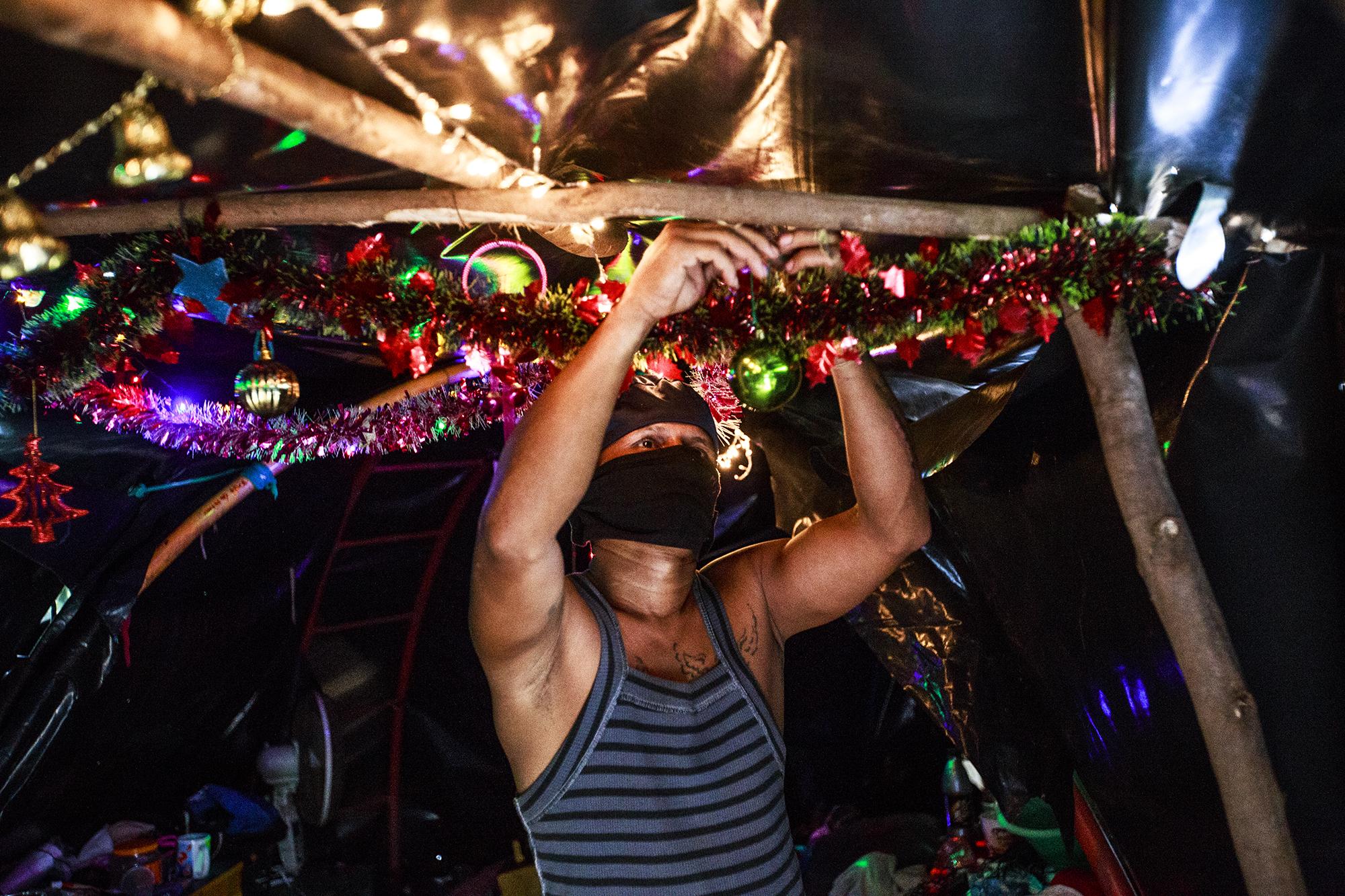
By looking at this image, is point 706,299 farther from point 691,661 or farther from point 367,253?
point 691,661

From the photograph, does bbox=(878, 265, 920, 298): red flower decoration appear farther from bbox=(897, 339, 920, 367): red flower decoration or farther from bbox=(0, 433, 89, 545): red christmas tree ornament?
bbox=(0, 433, 89, 545): red christmas tree ornament

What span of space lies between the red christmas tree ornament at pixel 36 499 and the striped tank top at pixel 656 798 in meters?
2.13

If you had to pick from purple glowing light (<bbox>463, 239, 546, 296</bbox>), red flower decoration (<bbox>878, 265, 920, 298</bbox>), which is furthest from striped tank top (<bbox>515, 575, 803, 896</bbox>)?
red flower decoration (<bbox>878, 265, 920, 298</bbox>)

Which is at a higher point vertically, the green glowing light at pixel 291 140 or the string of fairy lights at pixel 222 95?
the green glowing light at pixel 291 140

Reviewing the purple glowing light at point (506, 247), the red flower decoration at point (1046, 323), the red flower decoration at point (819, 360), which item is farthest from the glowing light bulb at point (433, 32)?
the red flower decoration at point (1046, 323)

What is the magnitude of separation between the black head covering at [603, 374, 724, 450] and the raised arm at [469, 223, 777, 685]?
517 mm

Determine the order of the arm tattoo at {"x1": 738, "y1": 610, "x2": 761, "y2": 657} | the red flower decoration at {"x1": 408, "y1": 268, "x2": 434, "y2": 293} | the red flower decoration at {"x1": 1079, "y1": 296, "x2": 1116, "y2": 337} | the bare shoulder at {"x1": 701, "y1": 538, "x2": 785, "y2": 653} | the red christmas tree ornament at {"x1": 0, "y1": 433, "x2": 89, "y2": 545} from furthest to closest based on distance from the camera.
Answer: the red christmas tree ornament at {"x1": 0, "y1": 433, "x2": 89, "y2": 545}
the bare shoulder at {"x1": 701, "y1": 538, "x2": 785, "y2": 653}
the arm tattoo at {"x1": 738, "y1": 610, "x2": 761, "y2": 657}
the red flower decoration at {"x1": 408, "y1": 268, "x2": 434, "y2": 293}
the red flower decoration at {"x1": 1079, "y1": 296, "x2": 1116, "y2": 337}

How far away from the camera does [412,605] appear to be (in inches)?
244

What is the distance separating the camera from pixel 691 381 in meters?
3.84

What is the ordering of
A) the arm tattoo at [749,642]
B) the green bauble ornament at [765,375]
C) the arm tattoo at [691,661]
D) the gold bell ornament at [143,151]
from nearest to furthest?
the gold bell ornament at [143,151], the green bauble ornament at [765,375], the arm tattoo at [691,661], the arm tattoo at [749,642]

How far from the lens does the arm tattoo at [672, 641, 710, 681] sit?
2.72 meters

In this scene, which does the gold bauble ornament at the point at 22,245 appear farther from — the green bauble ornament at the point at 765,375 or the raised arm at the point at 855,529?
the raised arm at the point at 855,529

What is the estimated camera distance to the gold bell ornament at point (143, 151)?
152cm

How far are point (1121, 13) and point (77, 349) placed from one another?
3.14 meters
